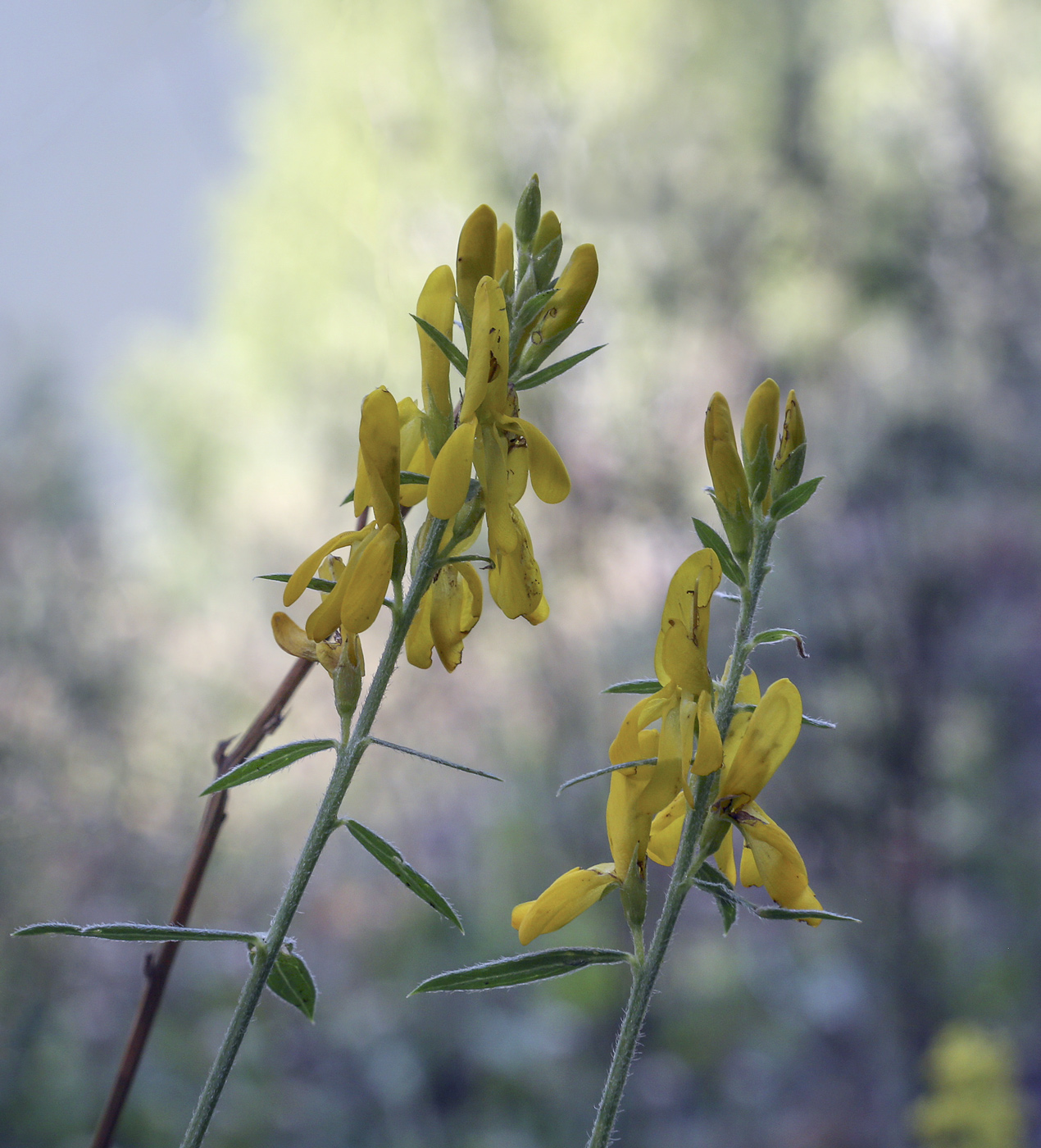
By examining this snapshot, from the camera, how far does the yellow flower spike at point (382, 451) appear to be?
28cm

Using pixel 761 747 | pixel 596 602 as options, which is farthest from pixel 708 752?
pixel 596 602

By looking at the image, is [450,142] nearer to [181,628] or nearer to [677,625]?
[181,628]

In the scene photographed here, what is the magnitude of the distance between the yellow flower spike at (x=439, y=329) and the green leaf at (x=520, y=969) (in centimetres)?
18

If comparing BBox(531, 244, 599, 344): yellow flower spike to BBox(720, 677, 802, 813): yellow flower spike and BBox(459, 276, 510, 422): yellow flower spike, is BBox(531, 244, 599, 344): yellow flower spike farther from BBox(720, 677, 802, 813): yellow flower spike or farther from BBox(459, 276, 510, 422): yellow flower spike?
BBox(720, 677, 802, 813): yellow flower spike

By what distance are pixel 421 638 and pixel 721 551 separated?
11cm

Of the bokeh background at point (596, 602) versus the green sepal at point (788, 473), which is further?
the bokeh background at point (596, 602)

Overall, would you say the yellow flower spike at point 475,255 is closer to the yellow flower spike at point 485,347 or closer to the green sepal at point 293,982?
the yellow flower spike at point 485,347

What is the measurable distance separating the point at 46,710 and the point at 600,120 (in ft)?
9.25

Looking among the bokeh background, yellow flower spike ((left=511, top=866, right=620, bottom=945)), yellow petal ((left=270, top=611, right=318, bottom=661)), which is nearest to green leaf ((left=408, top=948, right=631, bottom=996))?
yellow flower spike ((left=511, top=866, right=620, bottom=945))

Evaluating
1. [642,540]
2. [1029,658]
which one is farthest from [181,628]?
[1029,658]

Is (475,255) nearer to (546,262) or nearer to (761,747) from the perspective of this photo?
(546,262)

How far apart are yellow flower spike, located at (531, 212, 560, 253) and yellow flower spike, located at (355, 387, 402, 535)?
9cm

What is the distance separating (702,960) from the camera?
112 inches

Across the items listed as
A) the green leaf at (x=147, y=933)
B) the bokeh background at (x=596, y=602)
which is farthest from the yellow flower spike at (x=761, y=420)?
the bokeh background at (x=596, y=602)
